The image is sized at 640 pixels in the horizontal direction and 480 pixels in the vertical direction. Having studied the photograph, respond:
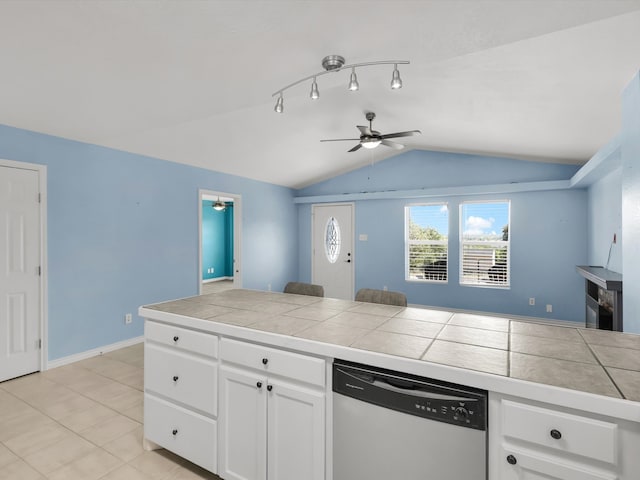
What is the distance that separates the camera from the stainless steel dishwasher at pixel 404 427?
3.65 feet

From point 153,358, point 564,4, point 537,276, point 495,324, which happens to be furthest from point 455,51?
point 537,276

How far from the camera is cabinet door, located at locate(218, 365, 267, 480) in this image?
155 centimetres

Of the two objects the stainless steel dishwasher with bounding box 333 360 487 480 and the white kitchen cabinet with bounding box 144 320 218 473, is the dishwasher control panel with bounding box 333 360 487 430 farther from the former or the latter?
the white kitchen cabinet with bounding box 144 320 218 473

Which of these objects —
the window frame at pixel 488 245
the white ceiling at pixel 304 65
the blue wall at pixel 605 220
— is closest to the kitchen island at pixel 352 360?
the white ceiling at pixel 304 65

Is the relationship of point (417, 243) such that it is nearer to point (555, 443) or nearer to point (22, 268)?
point (555, 443)

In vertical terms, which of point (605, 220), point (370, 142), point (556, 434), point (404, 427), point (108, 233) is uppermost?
point (370, 142)

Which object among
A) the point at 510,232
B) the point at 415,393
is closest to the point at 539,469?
the point at 415,393

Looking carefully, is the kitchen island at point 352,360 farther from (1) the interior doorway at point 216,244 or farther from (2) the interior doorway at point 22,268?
→ (1) the interior doorway at point 216,244

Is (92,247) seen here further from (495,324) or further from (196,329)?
(495,324)

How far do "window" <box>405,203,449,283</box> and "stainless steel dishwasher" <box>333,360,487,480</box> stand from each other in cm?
486

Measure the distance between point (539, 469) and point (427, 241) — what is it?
5.09 meters

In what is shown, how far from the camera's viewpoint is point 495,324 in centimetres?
169

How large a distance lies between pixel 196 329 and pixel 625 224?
297cm

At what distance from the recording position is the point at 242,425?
1615 millimetres
